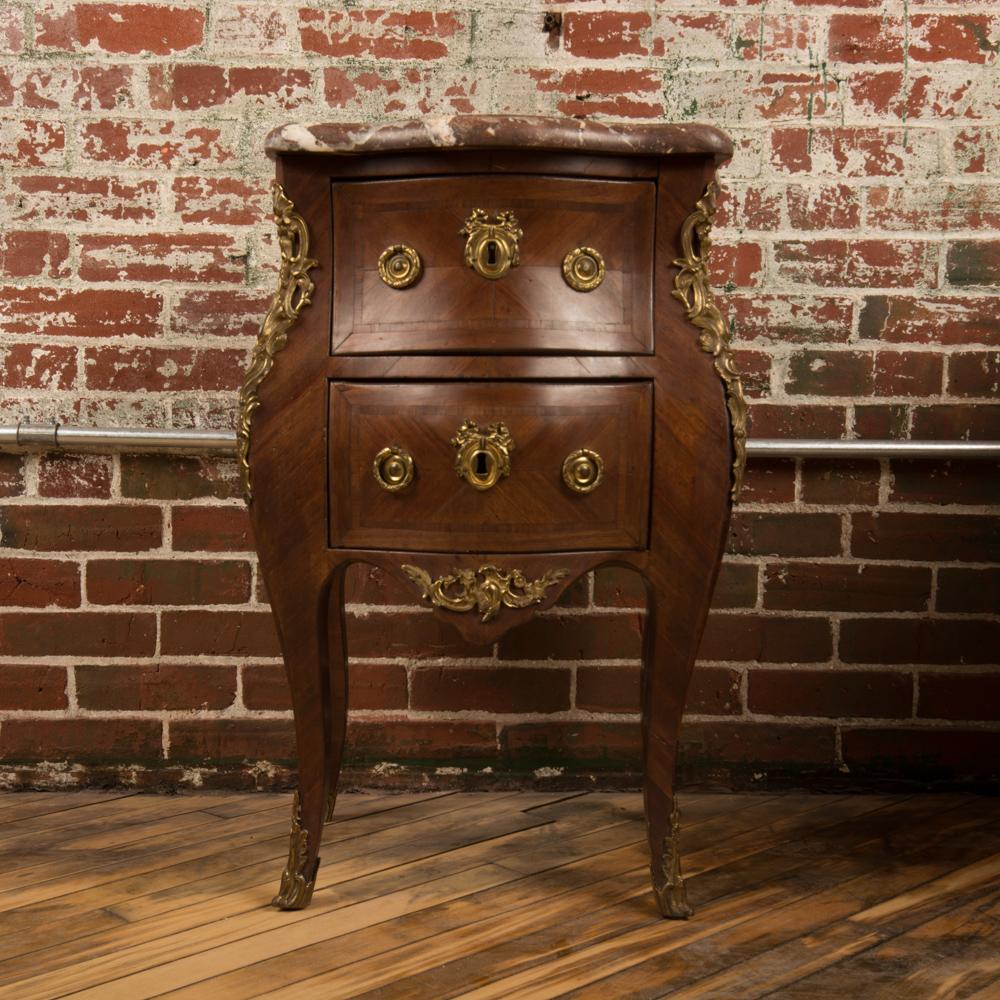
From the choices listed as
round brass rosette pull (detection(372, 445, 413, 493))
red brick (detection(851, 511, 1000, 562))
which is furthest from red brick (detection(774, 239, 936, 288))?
round brass rosette pull (detection(372, 445, 413, 493))

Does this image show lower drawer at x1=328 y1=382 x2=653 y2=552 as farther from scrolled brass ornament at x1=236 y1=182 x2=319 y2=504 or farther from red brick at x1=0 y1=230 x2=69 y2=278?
red brick at x1=0 y1=230 x2=69 y2=278

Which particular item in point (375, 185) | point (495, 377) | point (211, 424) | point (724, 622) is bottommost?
point (724, 622)

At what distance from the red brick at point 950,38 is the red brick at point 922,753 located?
1270 mm

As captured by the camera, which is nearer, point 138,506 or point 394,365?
point 394,365

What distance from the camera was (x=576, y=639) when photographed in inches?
84.2

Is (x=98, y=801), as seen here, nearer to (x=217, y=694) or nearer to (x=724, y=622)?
(x=217, y=694)

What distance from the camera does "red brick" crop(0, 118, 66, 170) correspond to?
6.68 feet

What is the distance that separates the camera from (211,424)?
2.09m

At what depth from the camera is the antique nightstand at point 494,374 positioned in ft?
4.68

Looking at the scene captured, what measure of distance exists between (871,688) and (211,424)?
137 centimetres

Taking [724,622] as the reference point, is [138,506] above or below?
above

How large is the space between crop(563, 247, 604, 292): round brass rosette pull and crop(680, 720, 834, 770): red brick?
1.04 m

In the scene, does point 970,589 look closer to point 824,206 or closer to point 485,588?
point 824,206

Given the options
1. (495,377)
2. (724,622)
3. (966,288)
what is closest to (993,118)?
(966,288)
